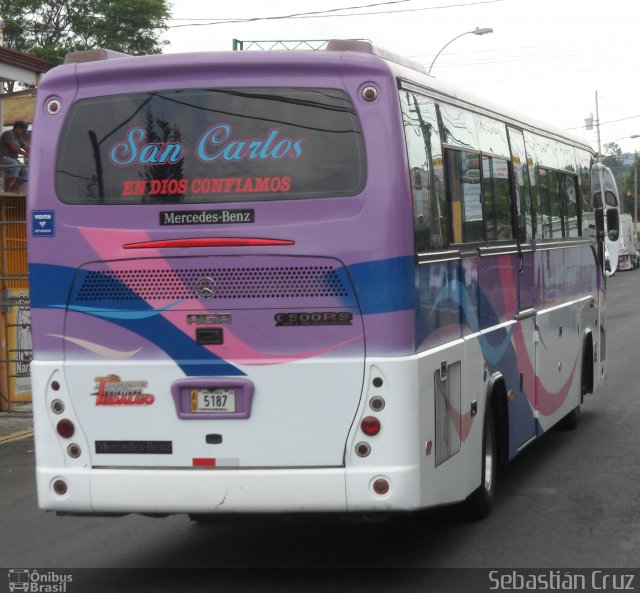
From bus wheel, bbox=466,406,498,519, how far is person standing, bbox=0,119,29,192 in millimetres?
9735

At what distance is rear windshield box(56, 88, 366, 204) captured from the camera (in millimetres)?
7391

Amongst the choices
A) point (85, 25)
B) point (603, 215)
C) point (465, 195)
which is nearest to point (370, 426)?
point (465, 195)

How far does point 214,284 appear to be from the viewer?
745 cm

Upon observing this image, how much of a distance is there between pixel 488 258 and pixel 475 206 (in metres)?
0.50

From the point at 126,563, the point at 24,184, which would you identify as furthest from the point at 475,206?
the point at 24,184

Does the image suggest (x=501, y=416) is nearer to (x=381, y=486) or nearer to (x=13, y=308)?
(x=381, y=486)

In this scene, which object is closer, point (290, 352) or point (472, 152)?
point (290, 352)

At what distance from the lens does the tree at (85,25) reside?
53375 millimetres

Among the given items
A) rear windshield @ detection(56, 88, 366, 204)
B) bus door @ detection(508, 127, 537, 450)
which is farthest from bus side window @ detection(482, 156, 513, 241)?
rear windshield @ detection(56, 88, 366, 204)

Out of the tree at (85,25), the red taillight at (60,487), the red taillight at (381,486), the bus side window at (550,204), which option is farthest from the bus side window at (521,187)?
the tree at (85,25)

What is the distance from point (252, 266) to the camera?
739cm

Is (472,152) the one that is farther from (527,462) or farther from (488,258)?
(527,462)

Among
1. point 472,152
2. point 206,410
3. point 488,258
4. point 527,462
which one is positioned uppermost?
point 472,152

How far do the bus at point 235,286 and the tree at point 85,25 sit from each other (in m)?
46.1
